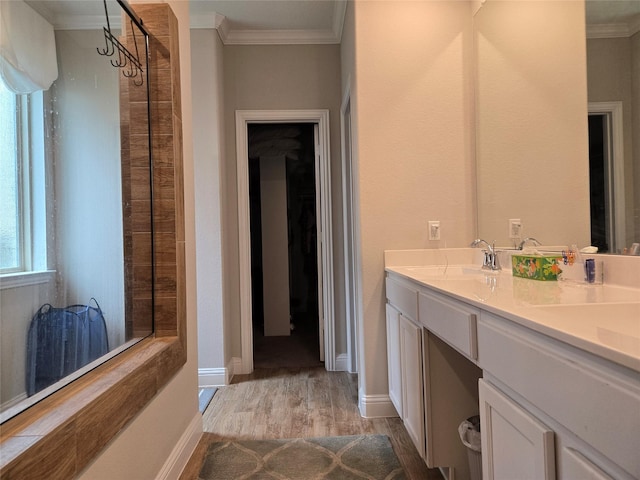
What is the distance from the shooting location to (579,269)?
4.45ft

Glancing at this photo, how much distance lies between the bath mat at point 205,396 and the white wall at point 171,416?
1.36 feet

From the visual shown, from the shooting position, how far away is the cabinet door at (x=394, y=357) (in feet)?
6.09

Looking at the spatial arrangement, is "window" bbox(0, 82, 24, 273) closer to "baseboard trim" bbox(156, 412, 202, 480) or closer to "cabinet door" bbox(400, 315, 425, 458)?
"baseboard trim" bbox(156, 412, 202, 480)

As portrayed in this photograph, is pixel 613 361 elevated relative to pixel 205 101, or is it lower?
lower

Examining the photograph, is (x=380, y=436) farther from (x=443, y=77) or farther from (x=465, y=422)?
(x=443, y=77)

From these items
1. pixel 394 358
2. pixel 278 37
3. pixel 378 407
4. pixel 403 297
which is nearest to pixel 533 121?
pixel 403 297

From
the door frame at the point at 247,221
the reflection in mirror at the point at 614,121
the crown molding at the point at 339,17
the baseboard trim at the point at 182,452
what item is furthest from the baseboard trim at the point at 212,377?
the crown molding at the point at 339,17

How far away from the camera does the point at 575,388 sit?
648 mm

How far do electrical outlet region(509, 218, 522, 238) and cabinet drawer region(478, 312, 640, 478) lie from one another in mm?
1022

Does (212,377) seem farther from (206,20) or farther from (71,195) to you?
(206,20)

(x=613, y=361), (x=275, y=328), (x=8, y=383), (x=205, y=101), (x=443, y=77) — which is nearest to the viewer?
(x=613, y=361)

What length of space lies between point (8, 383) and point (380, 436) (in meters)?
1.60

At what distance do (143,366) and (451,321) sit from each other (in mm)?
1034

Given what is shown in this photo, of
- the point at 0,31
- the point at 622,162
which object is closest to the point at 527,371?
the point at 622,162
